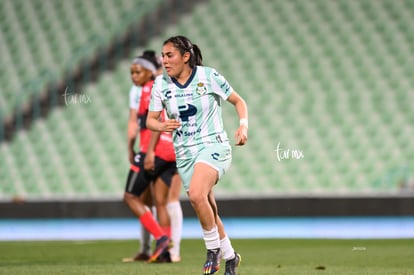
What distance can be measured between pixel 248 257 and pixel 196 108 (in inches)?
124

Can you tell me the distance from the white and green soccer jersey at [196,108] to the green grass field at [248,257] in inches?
46.7

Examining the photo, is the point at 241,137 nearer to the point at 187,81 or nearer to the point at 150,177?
the point at 187,81

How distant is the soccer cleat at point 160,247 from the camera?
8492mm

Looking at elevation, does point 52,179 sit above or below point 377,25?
below

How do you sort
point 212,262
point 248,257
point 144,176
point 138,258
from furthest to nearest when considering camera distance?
point 248,257
point 138,258
point 144,176
point 212,262

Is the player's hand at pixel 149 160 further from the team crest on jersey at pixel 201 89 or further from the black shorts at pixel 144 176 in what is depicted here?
the team crest on jersey at pixel 201 89

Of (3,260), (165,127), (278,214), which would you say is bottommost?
(278,214)

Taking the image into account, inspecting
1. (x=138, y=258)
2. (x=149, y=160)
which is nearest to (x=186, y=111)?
(x=149, y=160)

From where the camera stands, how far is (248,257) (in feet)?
30.9

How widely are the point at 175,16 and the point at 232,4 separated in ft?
4.49

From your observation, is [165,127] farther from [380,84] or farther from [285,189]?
[380,84]

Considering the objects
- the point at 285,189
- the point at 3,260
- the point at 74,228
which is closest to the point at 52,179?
the point at 74,228

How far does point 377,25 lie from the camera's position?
1947cm

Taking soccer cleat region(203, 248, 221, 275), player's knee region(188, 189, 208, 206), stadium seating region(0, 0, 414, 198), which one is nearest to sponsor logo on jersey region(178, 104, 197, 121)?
player's knee region(188, 189, 208, 206)
